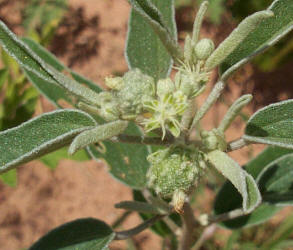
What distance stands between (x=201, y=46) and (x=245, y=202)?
50 centimetres

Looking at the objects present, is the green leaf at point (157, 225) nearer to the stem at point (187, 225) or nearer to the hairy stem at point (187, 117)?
the stem at point (187, 225)

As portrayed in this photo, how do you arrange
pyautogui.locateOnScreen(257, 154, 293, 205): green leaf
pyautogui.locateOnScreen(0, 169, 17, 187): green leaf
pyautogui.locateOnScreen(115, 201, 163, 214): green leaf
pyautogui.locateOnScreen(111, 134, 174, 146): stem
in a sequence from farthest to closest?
pyautogui.locateOnScreen(0, 169, 17, 187): green leaf, pyautogui.locateOnScreen(257, 154, 293, 205): green leaf, pyautogui.locateOnScreen(115, 201, 163, 214): green leaf, pyautogui.locateOnScreen(111, 134, 174, 146): stem

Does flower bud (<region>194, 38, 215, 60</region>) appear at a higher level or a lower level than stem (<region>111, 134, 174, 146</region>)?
higher

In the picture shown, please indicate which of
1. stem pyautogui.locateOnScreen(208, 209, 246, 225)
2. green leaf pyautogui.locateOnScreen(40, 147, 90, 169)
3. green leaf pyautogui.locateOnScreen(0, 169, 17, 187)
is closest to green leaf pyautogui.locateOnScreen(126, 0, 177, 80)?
stem pyautogui.locateOnScreen(208, 209, 246, 225)

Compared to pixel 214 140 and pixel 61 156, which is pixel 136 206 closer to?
pixel 214 140

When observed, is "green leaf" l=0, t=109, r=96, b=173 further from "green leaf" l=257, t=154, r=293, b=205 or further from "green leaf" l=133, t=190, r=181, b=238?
"green leaf" l=133, t=190, r=181, b=238

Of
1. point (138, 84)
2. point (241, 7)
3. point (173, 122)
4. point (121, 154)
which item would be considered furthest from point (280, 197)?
point (241, 7)

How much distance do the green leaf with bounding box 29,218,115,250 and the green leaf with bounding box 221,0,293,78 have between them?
2.97 ft

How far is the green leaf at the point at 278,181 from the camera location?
6.31ft

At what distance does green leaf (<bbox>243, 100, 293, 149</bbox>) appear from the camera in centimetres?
133

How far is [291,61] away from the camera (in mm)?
3932

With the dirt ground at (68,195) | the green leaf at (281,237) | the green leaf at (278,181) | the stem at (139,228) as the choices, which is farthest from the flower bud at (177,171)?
the dirt ground at (68,195)

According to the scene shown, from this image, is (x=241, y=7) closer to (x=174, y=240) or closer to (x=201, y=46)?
(x=174, y=240)

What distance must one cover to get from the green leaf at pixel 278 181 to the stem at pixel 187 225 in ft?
1.17
